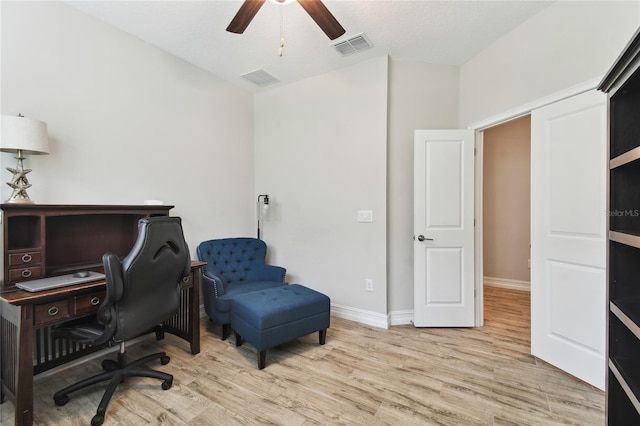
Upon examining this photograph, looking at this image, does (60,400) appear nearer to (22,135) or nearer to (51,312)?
(51,312)

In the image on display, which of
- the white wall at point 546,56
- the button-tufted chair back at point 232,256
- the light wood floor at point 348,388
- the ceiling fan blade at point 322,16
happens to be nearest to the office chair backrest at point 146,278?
the light wood floor at point 348,388

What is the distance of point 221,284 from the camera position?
2717 mm

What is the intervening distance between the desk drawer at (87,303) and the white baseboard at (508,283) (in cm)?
499

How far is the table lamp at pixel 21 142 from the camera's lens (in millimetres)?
1738

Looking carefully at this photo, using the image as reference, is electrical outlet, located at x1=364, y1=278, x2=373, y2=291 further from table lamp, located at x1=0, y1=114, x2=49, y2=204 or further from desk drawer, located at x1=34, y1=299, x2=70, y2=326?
table lamp, located at x1=0, y1=114, x2=49, y2=204

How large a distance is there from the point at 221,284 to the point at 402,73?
113 inches

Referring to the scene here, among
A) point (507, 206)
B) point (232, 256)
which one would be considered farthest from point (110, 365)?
point (507, 206)

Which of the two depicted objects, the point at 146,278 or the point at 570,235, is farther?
the point at 570,235

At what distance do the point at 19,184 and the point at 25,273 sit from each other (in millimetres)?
587

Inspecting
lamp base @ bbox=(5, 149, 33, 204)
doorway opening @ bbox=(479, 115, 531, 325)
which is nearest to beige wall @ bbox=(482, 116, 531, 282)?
doorway opening @ bbox=(479, 115, 531, 325)

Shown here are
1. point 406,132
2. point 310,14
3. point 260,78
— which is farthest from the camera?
point 260,78

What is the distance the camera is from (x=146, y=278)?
1.77m

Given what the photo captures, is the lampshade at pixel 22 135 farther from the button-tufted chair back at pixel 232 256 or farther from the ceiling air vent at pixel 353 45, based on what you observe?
the ceiling air vent at pixel 353 45

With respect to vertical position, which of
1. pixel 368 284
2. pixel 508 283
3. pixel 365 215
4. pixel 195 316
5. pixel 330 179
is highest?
pixel 330 179
